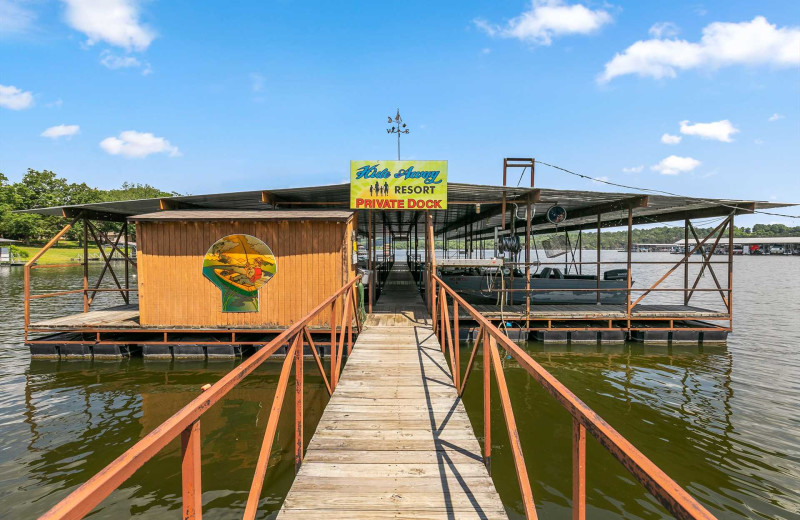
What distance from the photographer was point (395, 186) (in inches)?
403

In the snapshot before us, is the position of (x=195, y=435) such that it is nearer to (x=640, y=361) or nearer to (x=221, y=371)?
(x=221, y=371)

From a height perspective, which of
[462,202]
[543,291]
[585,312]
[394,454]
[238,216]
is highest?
[462,202]

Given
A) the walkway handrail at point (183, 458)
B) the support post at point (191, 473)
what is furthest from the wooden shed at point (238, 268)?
the support post at point (191, 473)

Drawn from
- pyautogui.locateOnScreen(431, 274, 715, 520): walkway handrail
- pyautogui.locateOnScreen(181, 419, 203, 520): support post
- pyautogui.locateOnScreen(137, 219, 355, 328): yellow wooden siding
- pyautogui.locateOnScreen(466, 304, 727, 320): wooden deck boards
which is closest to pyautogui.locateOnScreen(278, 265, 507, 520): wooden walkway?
pyautogui.locateOnScreen(431, 274, 715, 520): walkway handrail

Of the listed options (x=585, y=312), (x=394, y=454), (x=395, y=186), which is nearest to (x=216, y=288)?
(x=395, y=186)

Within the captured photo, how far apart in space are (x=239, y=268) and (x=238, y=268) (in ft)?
0.08

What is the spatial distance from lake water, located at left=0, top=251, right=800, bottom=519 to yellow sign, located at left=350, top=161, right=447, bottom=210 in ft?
14.9

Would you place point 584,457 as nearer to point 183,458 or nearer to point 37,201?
point 183,458

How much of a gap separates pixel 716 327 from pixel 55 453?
15.9 metres

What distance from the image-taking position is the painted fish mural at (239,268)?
9555 mm

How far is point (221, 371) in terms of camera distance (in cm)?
883

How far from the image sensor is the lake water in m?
4.59

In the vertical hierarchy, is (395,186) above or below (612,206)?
above

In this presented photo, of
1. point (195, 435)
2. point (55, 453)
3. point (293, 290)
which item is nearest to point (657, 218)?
point (293, 290)
